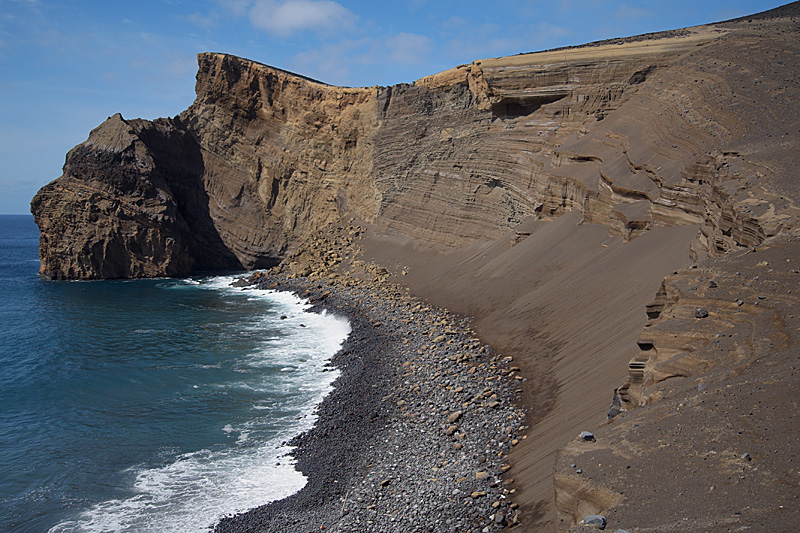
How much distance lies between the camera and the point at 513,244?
26297 millimetres

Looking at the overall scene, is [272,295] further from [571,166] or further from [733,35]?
[733,35]

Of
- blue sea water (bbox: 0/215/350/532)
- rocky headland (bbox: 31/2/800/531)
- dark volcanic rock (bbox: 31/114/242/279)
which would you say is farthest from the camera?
dark volcanic rock (bbox: 31/114/242/279)

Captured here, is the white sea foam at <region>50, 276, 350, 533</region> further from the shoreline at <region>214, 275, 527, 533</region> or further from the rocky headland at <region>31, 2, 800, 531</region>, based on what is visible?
the rocky headland at <region>31, 2, 800, 531</region>

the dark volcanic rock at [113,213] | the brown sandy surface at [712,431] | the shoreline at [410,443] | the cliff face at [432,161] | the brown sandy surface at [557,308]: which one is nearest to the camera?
the brown sandy surface at [712,431]

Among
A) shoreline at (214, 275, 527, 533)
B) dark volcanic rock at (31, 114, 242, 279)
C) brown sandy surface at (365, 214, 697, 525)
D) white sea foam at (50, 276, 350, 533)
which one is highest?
dark volcanic rock at (31, 114, 242, 279)

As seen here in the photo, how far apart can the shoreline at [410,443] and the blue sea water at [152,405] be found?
2.78 feet

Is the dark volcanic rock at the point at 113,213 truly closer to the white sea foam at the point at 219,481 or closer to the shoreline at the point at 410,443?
the white sea foam at the point at 219,481

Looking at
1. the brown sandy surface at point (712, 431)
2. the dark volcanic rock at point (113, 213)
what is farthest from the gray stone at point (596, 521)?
the dark volcanic rock at point (113, 213)

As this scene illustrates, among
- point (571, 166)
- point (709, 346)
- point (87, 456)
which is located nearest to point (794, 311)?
point (709, 346)

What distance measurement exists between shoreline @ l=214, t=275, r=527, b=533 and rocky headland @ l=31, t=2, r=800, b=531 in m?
0.08

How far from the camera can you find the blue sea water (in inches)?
517

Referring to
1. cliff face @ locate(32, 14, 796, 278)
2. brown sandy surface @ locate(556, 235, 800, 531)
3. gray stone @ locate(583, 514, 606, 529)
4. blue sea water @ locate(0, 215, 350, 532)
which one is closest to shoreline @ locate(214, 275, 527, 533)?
blue sea water @ locate(0, 215, 350, 532)

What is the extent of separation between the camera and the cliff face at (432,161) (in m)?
19.0

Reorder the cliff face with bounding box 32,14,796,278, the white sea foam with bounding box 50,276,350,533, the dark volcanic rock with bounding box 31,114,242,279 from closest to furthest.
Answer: the white sea foam with bounding box 50,276,350,533
the cliff face with bounding box 32,14,796,278
the dark volcanic rock with bounding box 31,114,242,279
